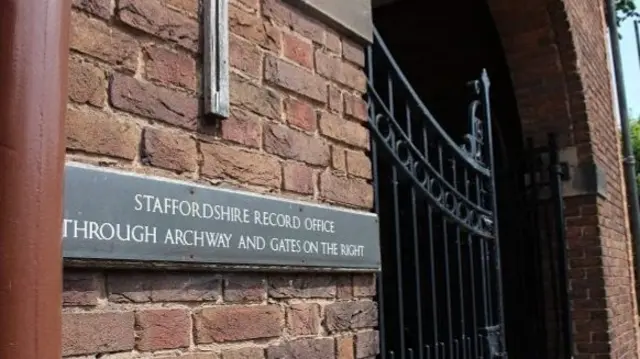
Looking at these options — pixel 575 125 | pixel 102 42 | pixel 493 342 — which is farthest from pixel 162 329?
pixel 575 125

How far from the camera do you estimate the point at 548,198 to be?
5816 mm

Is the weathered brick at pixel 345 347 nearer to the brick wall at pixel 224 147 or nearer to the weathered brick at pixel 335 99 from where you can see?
the brick wall at pixel 224 147

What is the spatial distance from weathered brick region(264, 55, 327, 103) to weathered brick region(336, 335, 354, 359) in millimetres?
695

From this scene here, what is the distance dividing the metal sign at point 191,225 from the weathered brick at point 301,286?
0.05 m

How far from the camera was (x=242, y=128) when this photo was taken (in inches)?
78.4

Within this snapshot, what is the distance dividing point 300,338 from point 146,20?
→ 0.91m

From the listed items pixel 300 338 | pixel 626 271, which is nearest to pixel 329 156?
pixel 300 338

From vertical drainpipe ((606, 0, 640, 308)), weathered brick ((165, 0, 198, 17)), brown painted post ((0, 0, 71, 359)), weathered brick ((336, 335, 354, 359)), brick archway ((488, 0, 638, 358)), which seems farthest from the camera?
vertical drainpipe ((606, 0, 640, 308))

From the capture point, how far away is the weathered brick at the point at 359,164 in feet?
7.99

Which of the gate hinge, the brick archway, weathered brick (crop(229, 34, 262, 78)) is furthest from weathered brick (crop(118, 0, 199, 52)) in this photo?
the brick archway

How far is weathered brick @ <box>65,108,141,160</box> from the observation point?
1546 mm

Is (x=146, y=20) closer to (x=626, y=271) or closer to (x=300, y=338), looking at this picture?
(x=300, y=338)

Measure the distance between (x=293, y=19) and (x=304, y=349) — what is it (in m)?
0.92

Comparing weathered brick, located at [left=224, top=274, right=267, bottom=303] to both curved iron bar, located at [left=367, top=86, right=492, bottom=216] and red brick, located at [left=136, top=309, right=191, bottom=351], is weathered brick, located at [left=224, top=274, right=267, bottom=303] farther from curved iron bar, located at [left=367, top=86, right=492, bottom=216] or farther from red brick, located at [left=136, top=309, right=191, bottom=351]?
curved iron bar, located at [left=367, top=86, right=492, bottom=216]
